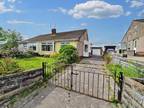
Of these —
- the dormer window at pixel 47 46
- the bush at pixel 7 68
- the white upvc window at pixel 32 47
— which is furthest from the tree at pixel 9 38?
the bush at pixel 7 68

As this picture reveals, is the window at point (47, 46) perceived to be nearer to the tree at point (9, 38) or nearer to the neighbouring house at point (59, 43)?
the neighbouring house at point (59, 43)

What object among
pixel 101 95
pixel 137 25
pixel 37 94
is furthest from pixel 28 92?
pixel 137 25

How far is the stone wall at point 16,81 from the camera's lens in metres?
6.83

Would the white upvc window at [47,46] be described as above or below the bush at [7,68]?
above

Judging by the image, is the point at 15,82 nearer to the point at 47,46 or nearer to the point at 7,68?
the point at 7,68

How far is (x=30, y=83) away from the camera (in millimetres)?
8672

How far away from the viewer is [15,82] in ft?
24.7

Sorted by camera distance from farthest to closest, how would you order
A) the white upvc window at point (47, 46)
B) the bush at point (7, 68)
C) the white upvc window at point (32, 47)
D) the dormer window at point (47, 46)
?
1. the white upvc window at point (32, 47)
2. the dormer window at point (47, 46)
3. the white upvc window at point (47, 46)
4. the bush at point (7, 68)

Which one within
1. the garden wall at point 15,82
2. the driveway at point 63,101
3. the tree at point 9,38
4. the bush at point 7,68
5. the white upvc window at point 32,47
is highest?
the tree at point 9,38

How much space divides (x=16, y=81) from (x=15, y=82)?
0.26 feet

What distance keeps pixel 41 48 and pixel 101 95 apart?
2429 cm

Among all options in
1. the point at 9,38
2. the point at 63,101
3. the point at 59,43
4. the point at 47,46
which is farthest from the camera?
the point at 47,46

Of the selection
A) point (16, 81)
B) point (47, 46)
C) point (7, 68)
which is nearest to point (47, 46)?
point (47, 46)

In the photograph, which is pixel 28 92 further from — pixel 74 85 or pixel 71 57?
pixel 71 57
